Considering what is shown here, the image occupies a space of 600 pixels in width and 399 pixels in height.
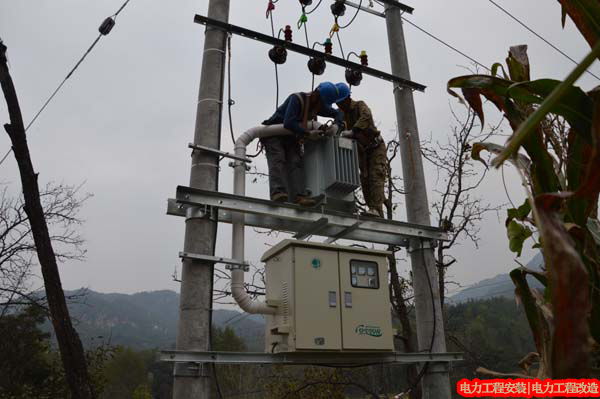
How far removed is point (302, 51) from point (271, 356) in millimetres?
2954

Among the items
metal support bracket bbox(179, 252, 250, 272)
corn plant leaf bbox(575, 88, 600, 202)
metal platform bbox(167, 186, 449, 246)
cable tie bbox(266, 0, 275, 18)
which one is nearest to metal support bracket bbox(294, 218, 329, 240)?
metal platform bbox(167, 186, 449, 246)

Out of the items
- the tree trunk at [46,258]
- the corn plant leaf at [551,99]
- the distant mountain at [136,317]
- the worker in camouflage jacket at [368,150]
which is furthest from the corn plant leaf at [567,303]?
the distant mountain at [136,317]

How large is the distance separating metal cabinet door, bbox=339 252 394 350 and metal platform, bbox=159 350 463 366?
12 cm

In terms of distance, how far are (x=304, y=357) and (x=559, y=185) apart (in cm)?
282

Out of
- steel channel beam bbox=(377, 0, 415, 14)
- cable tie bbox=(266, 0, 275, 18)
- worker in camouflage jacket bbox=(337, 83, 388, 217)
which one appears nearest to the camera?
worker in camouflage jacket bbox=(337, 83, 388, 217)

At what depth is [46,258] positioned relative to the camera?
363 centimetres

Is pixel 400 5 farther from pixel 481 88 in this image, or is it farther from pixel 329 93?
pixel 481 88

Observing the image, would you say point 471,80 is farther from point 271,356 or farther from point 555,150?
point 271,356

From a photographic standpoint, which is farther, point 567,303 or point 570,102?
point 570,102

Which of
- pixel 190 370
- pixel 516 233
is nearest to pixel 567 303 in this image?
pixel 516 233

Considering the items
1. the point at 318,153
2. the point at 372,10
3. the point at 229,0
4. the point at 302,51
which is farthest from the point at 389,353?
the point at 372,10

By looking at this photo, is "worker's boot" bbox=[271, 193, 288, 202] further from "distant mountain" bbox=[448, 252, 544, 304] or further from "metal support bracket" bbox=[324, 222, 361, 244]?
"distant mountain" bbox=[448, 252, 544, 304]

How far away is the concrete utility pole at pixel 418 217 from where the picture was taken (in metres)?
4.50

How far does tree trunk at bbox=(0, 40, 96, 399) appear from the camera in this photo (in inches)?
137
